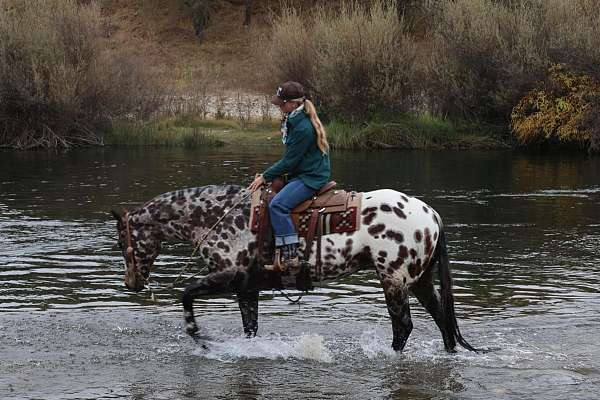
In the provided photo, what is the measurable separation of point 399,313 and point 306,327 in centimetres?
171

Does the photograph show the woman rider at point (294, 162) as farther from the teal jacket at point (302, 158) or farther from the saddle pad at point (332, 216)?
the saddle pad at point (332, 216)

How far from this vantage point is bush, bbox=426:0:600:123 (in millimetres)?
40125

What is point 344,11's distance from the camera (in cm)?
4362

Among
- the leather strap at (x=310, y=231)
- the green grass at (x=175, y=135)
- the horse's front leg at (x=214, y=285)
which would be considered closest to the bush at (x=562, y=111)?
the green grass at (x=175, y=135)

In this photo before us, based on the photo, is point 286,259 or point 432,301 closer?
point 286,259

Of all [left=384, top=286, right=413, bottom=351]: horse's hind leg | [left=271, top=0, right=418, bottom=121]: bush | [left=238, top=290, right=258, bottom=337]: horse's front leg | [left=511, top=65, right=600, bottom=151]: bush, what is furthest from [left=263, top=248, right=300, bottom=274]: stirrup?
[left=271, top=0, right=418, bottom=121]: bush

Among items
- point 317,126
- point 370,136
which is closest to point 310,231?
point 317,126

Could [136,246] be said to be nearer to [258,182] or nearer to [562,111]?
[258,182]

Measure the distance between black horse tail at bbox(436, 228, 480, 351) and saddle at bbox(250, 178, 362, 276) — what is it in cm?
95

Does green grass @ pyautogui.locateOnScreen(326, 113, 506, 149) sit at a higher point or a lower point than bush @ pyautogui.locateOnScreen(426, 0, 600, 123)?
lower

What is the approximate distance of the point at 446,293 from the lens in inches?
418

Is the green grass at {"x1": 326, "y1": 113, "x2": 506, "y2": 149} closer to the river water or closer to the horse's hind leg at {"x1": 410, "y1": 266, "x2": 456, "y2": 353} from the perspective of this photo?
the river water

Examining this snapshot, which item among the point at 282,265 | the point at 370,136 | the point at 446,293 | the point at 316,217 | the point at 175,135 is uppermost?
the point at 316,217

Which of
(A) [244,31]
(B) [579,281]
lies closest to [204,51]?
(A) [244,31]
